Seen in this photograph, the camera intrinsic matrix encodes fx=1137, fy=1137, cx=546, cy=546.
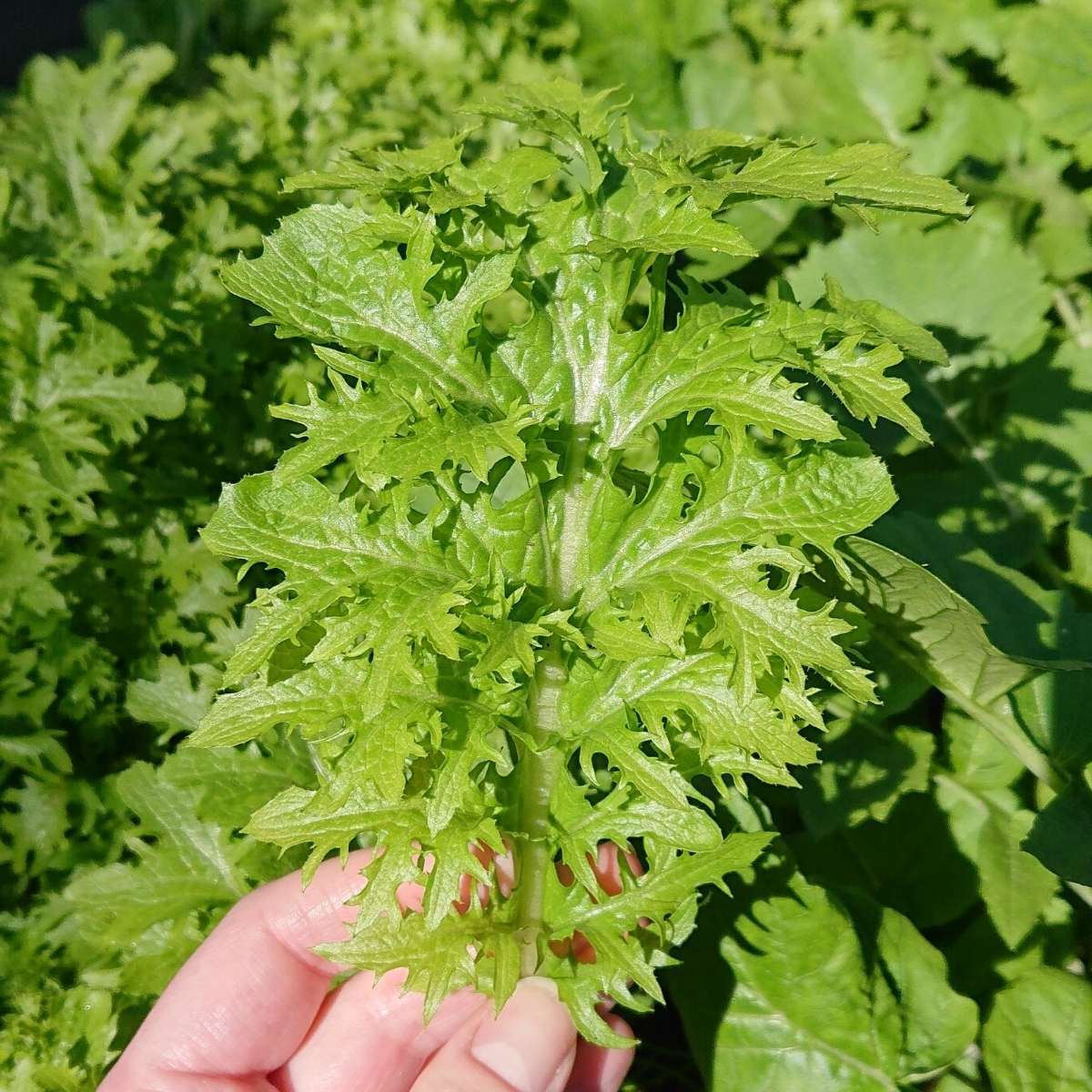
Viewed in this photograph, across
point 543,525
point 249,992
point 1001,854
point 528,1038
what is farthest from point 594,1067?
point 543,525

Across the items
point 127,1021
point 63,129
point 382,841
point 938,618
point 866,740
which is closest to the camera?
point 382,841

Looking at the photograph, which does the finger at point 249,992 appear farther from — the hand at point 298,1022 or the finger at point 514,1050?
the finger at point 514,1050

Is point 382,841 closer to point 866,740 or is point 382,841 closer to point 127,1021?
point 127,1021

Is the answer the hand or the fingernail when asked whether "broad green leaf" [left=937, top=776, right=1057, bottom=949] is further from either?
the fingernail

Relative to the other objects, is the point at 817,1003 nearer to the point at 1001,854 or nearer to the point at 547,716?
the point at 1001,854

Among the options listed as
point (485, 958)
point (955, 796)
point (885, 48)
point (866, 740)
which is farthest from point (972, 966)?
point (885, 48)

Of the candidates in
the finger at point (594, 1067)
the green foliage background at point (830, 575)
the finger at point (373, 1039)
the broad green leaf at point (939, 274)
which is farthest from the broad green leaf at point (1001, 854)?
the broad green leaf at point (939, 274)

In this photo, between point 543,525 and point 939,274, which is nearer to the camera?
point 543,525
